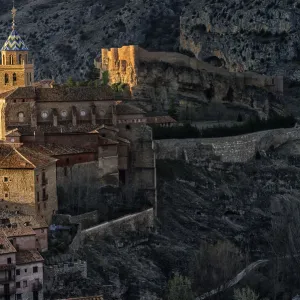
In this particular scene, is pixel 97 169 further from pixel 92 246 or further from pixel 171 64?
pixel 171 64

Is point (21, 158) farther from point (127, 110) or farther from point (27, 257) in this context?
point (127, 110)

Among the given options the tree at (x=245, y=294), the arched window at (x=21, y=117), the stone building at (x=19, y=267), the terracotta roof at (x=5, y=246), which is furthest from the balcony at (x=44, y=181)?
the tree at (x=245, y=294)

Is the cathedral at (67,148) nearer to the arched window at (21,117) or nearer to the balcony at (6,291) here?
the arched window at (21,117)

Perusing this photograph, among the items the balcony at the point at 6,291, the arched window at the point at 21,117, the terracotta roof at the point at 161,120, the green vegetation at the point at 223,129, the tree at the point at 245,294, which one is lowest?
the tree at the point at 245,294

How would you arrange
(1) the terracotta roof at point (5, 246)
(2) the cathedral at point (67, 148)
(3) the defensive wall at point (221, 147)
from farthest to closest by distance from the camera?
(3) the defensive wall at point (221, 147) → (2) the cathedral at point (67, 148) → (1) the terracotta roof at point (5, 246)

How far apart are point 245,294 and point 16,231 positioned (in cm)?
1158

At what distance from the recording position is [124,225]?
11044cm

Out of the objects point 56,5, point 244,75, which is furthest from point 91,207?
point 56,5

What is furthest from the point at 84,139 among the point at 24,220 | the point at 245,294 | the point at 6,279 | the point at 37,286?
the point at 6,279

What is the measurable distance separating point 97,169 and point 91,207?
3.52 metres

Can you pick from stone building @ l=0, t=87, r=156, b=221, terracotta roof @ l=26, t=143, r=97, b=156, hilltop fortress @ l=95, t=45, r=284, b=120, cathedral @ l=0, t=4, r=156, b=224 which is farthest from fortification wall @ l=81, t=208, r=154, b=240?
hilltop fortress @ l=95, t=45, r=284, b=120

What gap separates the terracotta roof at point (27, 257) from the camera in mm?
99250

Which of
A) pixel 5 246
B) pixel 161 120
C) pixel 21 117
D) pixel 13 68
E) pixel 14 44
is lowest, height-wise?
pixel 5 246

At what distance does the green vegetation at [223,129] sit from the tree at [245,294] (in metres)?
23.4
